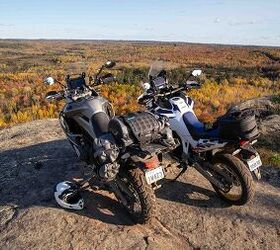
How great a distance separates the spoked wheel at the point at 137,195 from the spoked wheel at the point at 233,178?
1.08 meters

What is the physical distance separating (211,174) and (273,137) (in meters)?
3.86

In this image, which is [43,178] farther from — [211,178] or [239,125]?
[239,125]

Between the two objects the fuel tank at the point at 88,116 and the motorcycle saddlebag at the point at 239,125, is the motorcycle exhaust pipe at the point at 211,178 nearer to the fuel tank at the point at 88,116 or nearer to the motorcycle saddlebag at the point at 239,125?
the motorcycle saddlebag at the point at 239,125

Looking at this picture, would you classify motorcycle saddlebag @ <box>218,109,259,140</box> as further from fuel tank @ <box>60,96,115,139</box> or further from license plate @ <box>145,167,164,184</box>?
fuel tank @ <box>60,96,115,139</box>

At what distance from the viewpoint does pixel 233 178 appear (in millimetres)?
5312

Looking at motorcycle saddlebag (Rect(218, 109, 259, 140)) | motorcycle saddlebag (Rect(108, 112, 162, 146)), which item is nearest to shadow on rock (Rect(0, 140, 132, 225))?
motorcycle saddlebag (Rect(108, 112, 162, 146))

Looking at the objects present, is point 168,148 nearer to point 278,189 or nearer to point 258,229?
point 258,229

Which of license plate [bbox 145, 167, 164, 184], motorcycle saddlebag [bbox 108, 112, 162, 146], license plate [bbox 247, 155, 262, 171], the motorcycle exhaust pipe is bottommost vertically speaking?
the motorcycle exhaust pipe

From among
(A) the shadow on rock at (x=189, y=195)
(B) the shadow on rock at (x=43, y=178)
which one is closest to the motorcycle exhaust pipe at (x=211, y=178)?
(A) the shadow on rock at (x=189, y=195)

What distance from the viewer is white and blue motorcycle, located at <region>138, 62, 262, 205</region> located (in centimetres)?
486

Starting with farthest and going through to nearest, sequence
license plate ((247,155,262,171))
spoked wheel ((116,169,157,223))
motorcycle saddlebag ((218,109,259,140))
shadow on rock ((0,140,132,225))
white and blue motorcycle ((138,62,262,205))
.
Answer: shadow on rock ((0,140,132,225)) < license plate ((247,155,262,171)) < white and blue motorcycle ((138,62,262,205)) < motorcycle saddlebag ((218,109,259,140)) < spoked wheel ((116,169,157,223))

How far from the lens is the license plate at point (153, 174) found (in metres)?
4.68

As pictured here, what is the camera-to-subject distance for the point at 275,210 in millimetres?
5539

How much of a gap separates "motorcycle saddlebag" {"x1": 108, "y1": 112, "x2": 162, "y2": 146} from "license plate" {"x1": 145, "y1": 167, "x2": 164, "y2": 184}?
32 cm
